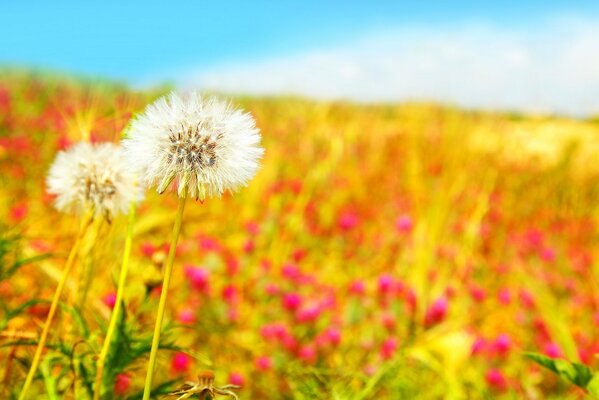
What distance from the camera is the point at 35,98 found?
8.64 meters

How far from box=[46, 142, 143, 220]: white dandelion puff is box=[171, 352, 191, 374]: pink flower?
1117mm

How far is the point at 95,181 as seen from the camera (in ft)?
3.32

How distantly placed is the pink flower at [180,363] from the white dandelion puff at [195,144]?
1384 mm

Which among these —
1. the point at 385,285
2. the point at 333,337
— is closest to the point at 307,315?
the point at 333,337

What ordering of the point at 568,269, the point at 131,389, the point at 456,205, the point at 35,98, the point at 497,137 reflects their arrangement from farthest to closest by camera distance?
the point at 35,98, the point at 497,137, the point at 456,205, the point at 568,269, the point at 131,389

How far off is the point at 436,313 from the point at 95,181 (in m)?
1.81

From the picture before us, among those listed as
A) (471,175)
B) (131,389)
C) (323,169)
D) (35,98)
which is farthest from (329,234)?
(35,98)

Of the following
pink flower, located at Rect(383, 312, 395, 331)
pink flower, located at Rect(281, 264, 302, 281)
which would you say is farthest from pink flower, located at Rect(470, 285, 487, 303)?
pink flower, located at Rect(281, 264, 302, 281)

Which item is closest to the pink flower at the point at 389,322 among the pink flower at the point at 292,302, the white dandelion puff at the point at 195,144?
the pink flower at the point at 292,302

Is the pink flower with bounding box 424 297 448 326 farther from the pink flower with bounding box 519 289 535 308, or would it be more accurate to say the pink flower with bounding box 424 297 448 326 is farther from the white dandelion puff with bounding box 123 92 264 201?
the white dandelion puff with bounding box 123 92 264 201

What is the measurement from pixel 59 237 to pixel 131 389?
3.27 feet

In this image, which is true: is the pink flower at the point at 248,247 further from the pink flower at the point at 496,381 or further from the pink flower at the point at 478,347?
the pink flower at the point at 496,381

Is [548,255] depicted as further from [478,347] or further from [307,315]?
[307,315]

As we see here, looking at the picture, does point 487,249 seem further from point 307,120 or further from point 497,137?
point 307,120
